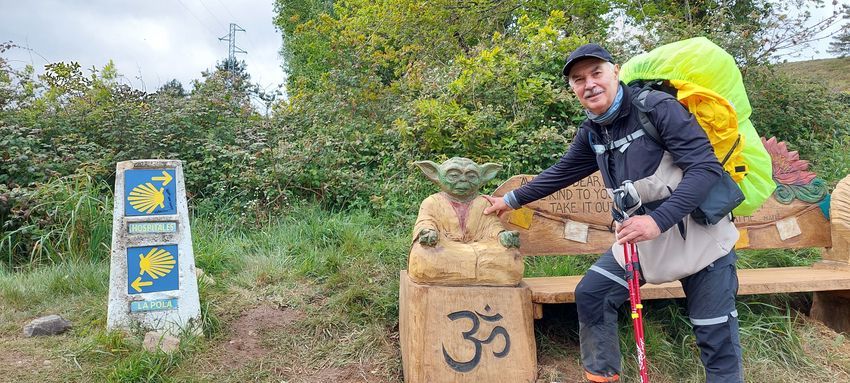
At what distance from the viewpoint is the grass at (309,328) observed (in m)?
3.05

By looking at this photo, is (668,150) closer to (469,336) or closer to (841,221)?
(469,336)

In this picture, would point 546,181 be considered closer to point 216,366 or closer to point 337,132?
point 216,366

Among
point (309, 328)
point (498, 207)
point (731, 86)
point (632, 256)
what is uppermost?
point (731, 86)

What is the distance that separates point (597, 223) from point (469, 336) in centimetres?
134

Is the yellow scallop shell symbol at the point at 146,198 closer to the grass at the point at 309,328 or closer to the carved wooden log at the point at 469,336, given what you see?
the grass at the point at 309,328

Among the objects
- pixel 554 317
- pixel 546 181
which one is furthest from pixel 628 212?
pixel 554 317

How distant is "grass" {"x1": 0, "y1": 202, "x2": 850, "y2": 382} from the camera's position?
3053 millimetres

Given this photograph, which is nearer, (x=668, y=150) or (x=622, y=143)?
(x=668, y=150)

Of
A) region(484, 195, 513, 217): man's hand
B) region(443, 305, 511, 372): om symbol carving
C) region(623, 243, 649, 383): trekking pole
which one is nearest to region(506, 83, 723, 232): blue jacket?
region(623, 243, 649, 383): trekking pole

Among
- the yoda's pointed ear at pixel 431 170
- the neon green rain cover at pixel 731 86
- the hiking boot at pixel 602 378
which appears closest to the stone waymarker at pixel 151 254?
the yoda's pointed ear at pixel 431 170

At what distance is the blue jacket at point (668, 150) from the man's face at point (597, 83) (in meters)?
0.06

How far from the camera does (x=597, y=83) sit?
2322 millimetres

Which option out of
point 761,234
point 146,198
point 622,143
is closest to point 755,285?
point 761,234

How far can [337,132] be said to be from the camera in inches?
236
